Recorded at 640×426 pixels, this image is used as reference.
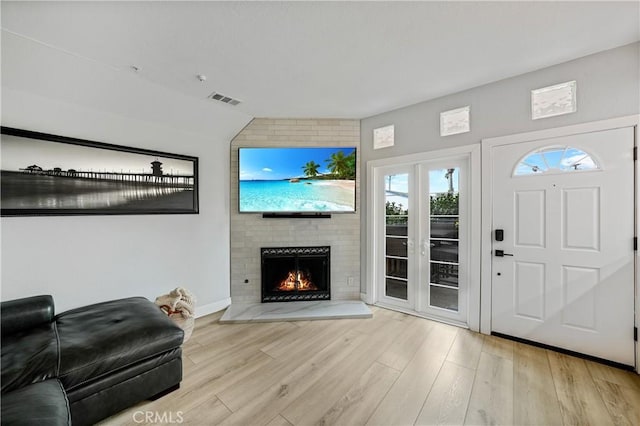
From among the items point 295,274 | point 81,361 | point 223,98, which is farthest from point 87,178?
point 295,274

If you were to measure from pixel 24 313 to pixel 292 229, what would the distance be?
252cm

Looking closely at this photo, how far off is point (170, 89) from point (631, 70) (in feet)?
13.8

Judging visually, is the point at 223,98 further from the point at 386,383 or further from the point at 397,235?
the point at 386,383

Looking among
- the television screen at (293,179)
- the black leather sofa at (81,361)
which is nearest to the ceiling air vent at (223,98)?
the television screen at (293,179)

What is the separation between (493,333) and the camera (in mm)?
2578

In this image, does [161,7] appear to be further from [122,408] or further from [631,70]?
[631,70]

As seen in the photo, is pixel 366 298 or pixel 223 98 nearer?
pixel 223 98

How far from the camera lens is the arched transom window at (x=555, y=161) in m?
2.17

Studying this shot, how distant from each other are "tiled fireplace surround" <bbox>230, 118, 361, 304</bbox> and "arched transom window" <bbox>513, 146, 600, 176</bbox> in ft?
6.15

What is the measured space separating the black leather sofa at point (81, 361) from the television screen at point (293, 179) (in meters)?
1.82

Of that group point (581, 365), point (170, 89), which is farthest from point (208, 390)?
point (581, 365)

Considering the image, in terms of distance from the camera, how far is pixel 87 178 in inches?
92.9

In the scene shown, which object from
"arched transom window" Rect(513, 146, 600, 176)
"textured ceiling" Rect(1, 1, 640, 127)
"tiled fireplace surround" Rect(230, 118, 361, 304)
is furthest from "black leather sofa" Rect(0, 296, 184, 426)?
"arched transom window" Rect(513, 146, 600, 176)

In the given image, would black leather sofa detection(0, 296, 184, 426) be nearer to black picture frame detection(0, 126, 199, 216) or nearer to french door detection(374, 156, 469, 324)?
black picture frame detection(0, 126, 199, 216)
